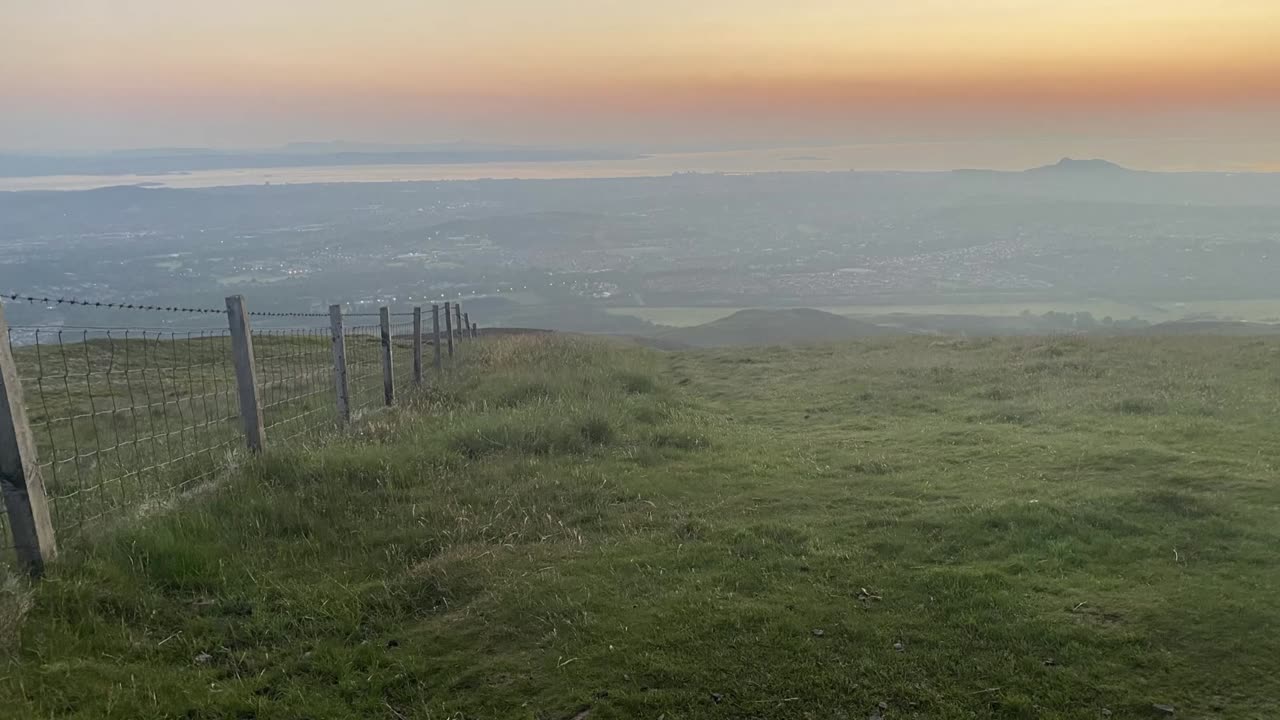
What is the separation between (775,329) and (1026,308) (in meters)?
48.5

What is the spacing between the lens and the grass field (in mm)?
86812

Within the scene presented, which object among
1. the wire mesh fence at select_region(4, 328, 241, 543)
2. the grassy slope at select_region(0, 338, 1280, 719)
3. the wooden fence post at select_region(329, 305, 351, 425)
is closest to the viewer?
the grassy slope at select_region(0, 338, 1280, 719)

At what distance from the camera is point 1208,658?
4559 millimetres

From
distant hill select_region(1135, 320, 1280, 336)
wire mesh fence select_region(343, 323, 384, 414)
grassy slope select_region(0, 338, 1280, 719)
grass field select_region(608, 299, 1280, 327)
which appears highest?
grassy slope select_region(0, 338, 1280, 719)

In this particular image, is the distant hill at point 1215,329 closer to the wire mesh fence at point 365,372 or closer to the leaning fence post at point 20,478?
the wire mesh fence at point 365,372

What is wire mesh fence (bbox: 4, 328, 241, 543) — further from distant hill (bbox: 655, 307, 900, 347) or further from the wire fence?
distant hill (bbox: 655, 307, 900, 347)

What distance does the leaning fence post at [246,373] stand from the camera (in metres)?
8.14

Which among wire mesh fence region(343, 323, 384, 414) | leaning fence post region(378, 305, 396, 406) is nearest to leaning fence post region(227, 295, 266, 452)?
wire mesh fence region(343, 323, 384, 414)

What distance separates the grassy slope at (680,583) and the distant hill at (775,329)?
43.4 meters

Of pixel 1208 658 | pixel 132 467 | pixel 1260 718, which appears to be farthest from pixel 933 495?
pixel 132 467

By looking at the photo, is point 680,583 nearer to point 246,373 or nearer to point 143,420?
point 246,373

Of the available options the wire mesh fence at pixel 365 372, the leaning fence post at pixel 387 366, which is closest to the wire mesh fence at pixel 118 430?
the wire mesh fence at pixel 365 372

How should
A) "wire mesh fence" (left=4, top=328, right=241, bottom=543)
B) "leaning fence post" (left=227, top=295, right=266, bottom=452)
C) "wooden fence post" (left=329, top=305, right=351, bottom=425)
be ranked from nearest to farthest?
1. "wire mesh fence" (left=4, top=328, right=241, bottom=543)
2. "leaning fence post" (left=227, top=295, right=266, bottom=452)
3. "wooden fence post" (left=329, top=305, right=351, bottom=425)

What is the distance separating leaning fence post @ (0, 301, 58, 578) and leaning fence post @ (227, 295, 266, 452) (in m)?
2.69
